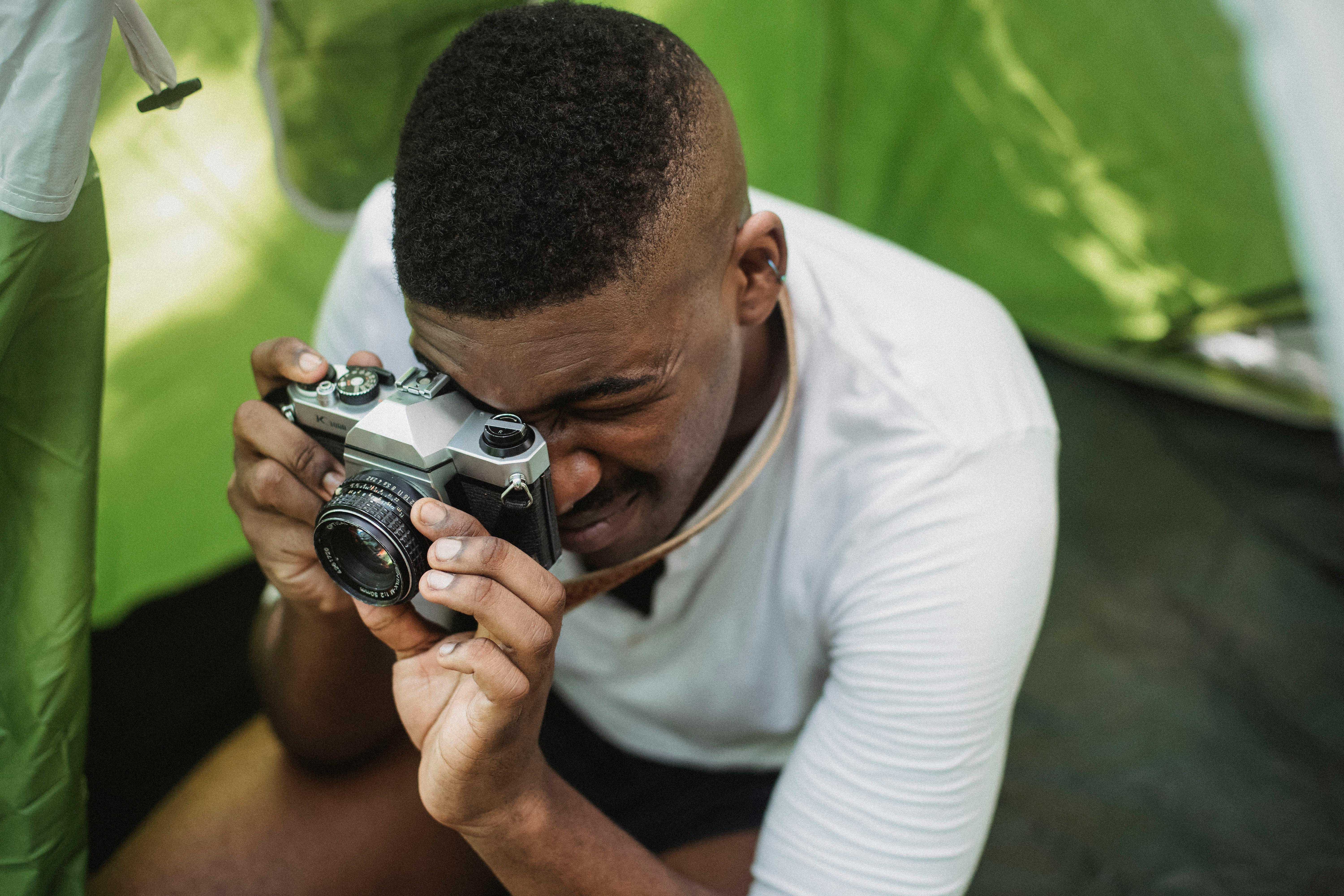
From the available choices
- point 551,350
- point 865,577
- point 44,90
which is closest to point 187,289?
point 44,90

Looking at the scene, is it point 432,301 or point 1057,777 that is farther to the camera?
point 1057,777

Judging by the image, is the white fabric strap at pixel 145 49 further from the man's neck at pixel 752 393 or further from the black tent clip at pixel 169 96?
the man's neck at pixel 752 393

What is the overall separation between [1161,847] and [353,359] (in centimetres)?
120

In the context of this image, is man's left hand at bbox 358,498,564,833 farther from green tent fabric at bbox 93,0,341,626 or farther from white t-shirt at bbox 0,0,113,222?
green tent fabric at bbox 93,0,341,626

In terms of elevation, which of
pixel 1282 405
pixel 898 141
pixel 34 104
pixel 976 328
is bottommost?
pixel 1282 405

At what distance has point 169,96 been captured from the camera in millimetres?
721

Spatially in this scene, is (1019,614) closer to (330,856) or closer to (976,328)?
(976,328)

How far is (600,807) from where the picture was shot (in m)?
1.16

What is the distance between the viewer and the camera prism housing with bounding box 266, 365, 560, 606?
2.21 ft

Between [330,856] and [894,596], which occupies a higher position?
[894,596]

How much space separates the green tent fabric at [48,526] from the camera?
716 mm

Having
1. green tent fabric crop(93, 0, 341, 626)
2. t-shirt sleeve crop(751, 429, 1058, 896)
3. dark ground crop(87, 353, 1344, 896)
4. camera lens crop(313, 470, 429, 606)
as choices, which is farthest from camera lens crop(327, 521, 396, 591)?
dark ground crop(87, 353, 1344, 896)

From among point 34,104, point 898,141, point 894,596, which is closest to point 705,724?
point 894,596

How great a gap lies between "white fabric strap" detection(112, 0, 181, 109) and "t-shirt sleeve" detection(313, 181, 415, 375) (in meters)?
0.27
